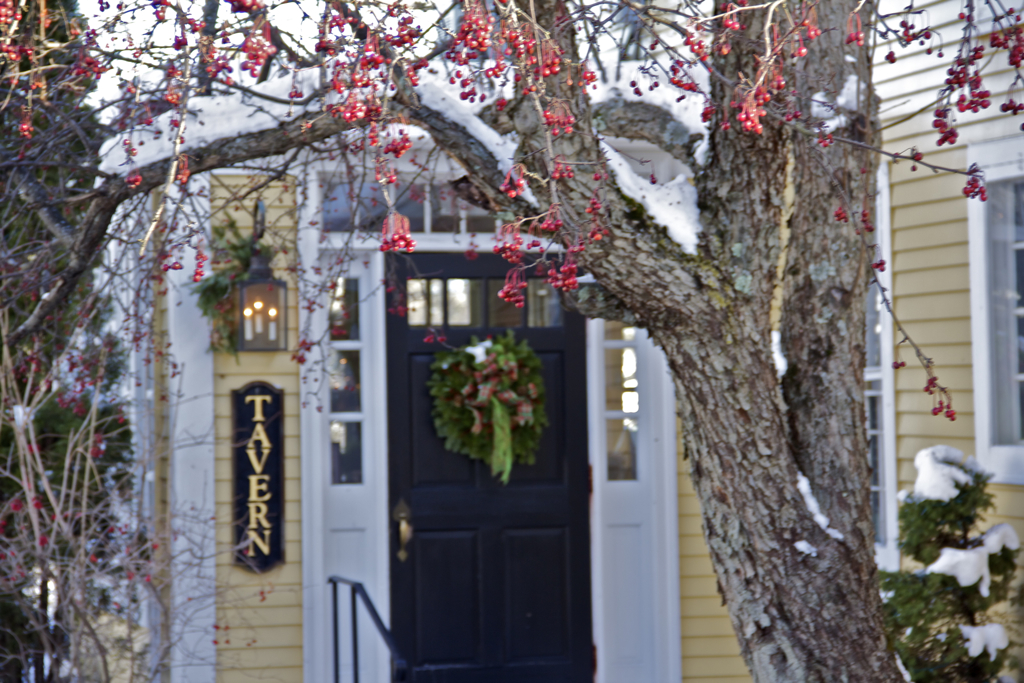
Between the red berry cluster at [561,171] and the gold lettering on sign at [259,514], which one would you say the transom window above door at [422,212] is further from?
the red berry cluster at [561,171]

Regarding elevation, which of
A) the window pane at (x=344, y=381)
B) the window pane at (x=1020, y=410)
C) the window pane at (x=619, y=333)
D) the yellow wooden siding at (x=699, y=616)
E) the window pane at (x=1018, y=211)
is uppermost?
the window pane at (x=1018, y=211)

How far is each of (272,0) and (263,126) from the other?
0.44 meters

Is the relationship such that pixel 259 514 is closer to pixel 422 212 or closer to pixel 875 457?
pixel 422 212

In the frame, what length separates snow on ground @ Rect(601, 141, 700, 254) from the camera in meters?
2.75

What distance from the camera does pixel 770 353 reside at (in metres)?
2.81

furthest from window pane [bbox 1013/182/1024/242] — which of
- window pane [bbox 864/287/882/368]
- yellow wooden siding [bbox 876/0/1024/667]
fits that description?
window pane [bbox 864/287/882/368]

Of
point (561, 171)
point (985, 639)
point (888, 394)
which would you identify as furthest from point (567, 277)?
point (888, 394)

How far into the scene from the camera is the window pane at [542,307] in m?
5.02

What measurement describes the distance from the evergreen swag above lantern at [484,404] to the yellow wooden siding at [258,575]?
28.0 inches

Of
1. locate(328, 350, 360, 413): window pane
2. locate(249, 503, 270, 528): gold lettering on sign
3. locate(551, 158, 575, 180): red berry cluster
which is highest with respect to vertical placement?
locate(551, 158, 575, 180): red berry cluster

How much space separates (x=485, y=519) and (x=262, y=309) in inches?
59.5

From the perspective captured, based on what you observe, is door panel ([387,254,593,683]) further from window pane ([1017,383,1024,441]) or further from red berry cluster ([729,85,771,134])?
red berry cluster ([729,85,771,134])

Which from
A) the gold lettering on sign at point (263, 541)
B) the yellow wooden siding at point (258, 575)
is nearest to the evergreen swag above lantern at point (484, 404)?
the yellow wooden siding at point (258, 575)

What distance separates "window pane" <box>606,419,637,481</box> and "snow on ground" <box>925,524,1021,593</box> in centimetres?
162
